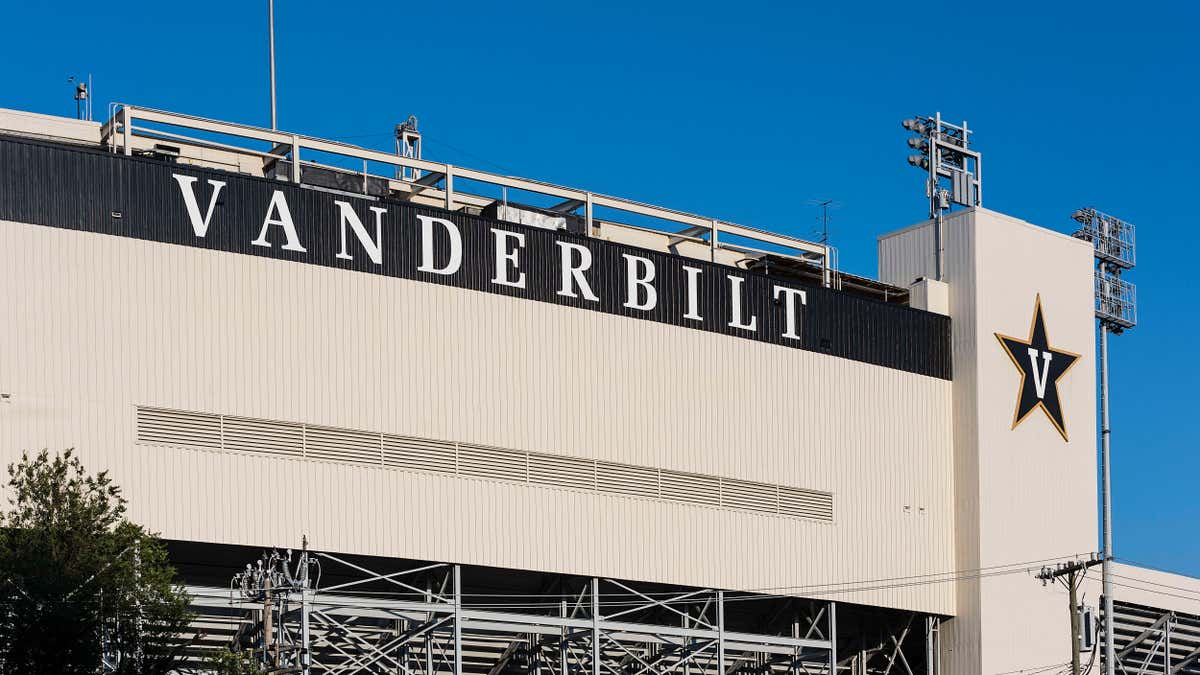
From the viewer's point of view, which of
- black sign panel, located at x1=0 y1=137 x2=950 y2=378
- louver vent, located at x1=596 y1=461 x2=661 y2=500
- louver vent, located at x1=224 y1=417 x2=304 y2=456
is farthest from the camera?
louver vent, located at x1=596 y1=461 x2=661 y2=500

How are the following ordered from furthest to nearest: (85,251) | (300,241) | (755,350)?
(755,350) < (300,241) < (85,251)

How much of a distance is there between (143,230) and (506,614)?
1537cm

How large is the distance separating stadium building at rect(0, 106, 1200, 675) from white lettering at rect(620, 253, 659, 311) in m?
0.10

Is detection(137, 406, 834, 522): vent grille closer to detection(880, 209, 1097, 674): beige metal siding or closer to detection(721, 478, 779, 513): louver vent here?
detection(721, 478, 779, 513): louver vent

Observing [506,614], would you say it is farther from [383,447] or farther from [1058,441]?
[1058,441]

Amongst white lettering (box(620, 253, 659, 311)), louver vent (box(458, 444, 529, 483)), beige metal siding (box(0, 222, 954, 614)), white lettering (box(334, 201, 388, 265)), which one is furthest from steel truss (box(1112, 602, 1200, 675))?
white lettering (box(334, 201, 388, 265))

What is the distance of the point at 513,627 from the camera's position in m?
57.5

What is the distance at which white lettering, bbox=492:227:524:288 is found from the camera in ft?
191

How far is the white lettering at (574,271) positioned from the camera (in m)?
59.6

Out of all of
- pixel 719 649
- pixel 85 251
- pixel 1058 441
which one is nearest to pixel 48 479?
pixel 85 251

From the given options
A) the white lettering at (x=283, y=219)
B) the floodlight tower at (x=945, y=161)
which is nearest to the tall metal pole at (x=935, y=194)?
the floodlight tower at (x=945, y=161)

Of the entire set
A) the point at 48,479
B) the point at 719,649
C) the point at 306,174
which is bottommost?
the point at 719,649

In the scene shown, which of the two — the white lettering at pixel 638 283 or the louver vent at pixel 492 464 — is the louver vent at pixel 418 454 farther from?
the white lettering at pixel 638 283

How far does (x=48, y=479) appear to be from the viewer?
44.9 m
